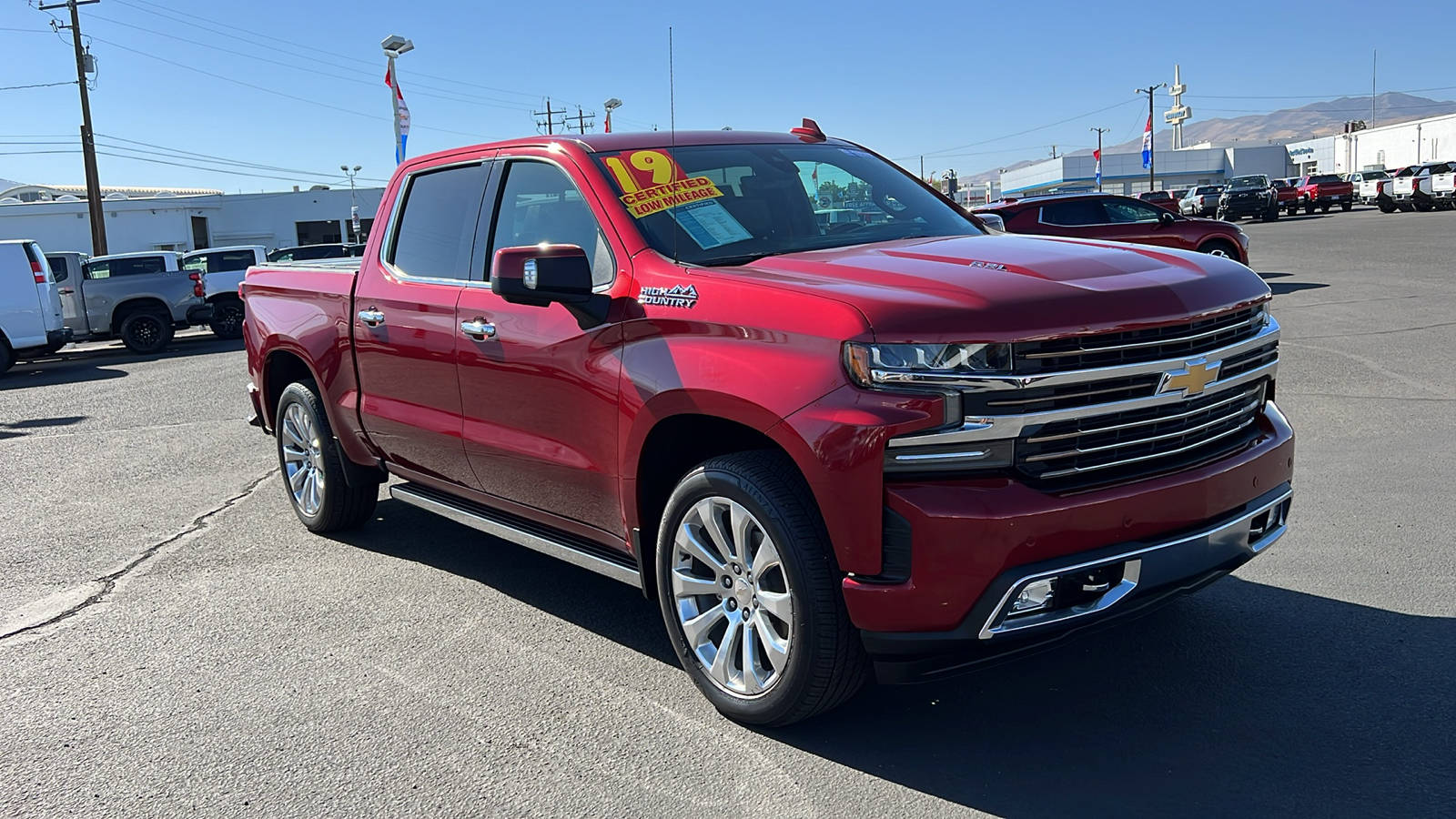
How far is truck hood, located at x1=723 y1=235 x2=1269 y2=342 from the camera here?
3166 millimetres

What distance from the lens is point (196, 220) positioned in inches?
2719

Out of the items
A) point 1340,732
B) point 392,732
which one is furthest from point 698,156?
point 1340,732

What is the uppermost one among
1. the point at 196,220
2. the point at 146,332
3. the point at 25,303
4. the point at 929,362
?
the point at 196,220

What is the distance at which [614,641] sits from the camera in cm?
464

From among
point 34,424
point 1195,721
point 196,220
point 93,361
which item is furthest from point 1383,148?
point 1195,721

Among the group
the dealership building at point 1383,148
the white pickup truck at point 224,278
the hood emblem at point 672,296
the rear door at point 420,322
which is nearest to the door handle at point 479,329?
the rear door at point 420,322

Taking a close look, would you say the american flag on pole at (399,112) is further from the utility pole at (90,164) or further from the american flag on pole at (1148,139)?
the american flag on pole at (1148,139)

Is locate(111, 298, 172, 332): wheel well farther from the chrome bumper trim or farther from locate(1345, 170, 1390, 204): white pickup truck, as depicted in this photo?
locate(1345, 170, 1390, 204): white pickup truck

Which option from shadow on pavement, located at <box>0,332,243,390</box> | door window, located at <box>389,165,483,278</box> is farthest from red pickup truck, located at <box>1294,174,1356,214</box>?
door window, located at <box>389,165,483,278</box>

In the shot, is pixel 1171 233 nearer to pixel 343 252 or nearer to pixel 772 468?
Result: pixel 772 468

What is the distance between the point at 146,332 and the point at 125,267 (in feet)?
4.78

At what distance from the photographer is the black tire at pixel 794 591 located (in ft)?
11.0

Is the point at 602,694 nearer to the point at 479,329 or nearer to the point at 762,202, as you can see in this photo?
the point at 479,329

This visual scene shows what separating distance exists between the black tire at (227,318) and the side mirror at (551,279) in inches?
797
